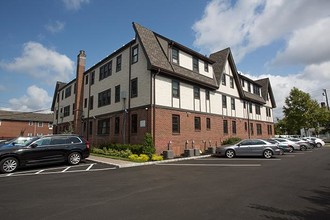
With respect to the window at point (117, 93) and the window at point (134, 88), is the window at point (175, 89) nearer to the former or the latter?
the window at point (134, 88)

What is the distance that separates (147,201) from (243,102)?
89.4ft

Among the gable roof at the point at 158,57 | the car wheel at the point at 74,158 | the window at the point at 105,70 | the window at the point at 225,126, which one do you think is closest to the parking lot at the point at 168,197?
the car wheel at the point at 74,158

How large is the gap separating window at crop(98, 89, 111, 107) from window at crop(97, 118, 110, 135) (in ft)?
6.02

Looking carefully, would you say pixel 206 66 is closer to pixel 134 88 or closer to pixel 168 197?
pixel 134 88

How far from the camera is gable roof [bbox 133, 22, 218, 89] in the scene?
18750mm

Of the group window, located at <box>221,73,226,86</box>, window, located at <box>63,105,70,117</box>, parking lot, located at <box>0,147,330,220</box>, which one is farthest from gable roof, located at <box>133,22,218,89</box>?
window, located at <box>63,105,70,117</box>

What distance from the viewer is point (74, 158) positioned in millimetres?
14180

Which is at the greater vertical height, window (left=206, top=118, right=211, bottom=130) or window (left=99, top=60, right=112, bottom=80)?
window (left=99, top=60, right=112, bottom=80)

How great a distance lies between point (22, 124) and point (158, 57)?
48505 millimetres

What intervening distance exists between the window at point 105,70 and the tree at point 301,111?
33411mm

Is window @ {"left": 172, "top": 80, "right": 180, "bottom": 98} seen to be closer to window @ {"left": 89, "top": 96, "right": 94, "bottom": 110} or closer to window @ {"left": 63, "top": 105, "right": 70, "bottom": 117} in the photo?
window @ {"left": 89, "top": 96, "right": 94, "bottom": 110}

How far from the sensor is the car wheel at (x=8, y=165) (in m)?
11.6

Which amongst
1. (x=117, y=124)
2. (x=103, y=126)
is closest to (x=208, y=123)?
(x=117, y=124)

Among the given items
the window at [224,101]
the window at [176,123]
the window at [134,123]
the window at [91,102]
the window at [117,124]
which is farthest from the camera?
the window at [91,102]
